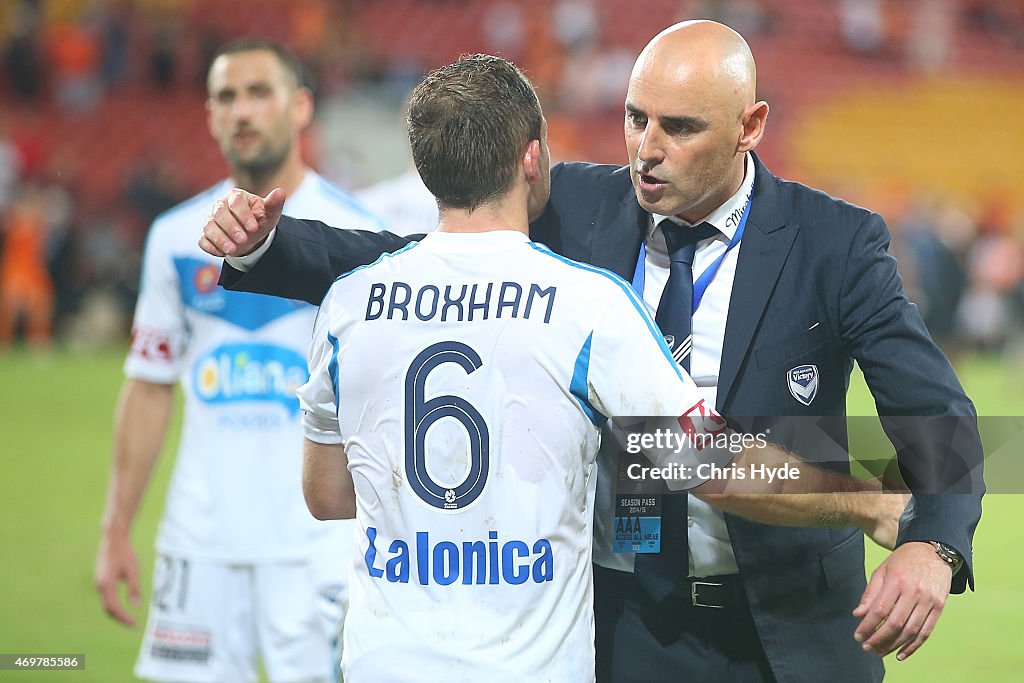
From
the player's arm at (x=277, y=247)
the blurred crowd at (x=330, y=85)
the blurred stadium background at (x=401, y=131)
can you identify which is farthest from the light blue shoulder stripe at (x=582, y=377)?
the blurred crowd at (x=330, y=85)

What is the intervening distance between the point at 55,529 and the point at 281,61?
Result: 17.5 feet

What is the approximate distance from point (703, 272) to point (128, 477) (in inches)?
94.3

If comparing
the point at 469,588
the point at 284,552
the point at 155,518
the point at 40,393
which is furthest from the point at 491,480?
the point at 40,393

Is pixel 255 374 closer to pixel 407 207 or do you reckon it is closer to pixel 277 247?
pixel 407 207

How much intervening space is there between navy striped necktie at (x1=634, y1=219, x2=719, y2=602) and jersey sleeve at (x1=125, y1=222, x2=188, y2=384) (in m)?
2.17

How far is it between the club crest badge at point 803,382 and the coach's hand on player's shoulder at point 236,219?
1127 millimetres

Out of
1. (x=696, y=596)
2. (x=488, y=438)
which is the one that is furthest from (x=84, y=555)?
(x=488, y=438)

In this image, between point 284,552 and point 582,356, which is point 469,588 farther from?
point 284,552

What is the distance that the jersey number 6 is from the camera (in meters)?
2.35

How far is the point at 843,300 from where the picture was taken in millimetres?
2750

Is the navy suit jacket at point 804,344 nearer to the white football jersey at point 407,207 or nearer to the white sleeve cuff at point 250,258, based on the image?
the white sleeve cuff at point 250,258

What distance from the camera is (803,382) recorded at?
281 centimetres

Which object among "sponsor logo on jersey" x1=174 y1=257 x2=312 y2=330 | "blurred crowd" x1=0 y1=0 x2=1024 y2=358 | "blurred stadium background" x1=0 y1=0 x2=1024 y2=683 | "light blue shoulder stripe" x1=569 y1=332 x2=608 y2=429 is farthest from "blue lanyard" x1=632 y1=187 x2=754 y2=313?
"blurred crowd" x1=0 y1=0 x2=1024 y2=358

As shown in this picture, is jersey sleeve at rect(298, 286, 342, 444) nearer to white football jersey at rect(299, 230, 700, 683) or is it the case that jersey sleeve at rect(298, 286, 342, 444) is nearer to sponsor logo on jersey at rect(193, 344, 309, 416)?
white football jersey at rect(299, 230, 700, 683)
